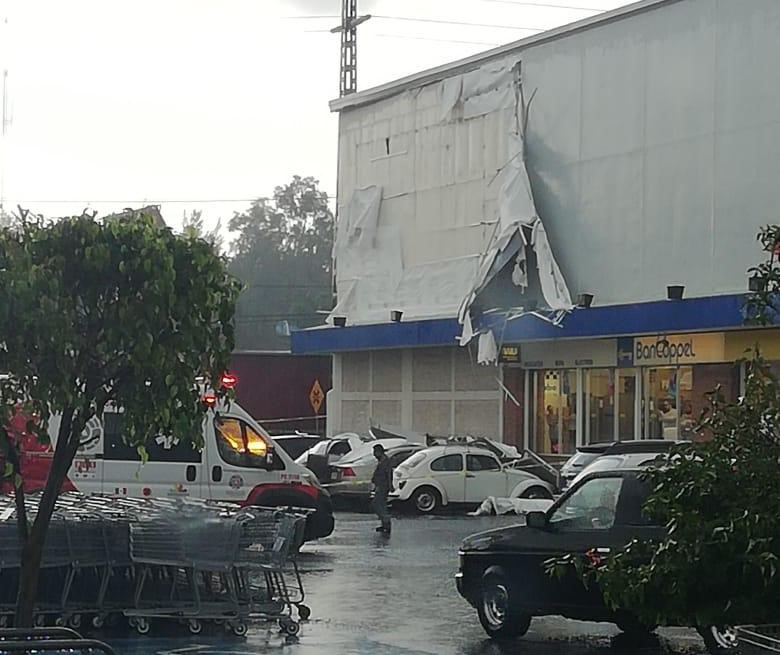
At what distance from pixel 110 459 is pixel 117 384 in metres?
11.1

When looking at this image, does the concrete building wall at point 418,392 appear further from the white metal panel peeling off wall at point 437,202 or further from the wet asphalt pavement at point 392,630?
the wet asphalt pavement at point 392,630

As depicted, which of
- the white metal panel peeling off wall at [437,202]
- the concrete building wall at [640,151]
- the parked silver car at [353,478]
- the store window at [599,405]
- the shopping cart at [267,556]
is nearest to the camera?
the shopping cart at [267,556]

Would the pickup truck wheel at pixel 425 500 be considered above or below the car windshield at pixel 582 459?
below

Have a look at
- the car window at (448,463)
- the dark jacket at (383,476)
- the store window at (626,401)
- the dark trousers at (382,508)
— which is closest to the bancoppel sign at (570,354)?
the store window at (626,401)

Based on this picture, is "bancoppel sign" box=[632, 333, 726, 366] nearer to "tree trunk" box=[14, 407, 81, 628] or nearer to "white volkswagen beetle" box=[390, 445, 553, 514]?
"white volkswagen beetle" box=[390, 445, 553, 514]

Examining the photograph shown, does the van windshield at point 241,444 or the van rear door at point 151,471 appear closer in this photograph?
the van rear door at point 151,471

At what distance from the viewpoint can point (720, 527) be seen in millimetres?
7188

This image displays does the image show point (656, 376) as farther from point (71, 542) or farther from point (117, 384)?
point (117, 384)

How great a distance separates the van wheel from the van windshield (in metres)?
11.5

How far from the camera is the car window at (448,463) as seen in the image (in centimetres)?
3256

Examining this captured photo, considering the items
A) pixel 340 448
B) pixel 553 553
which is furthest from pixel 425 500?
pixel 553 553

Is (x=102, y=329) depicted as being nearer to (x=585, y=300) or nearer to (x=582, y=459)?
(x=582, y=459)

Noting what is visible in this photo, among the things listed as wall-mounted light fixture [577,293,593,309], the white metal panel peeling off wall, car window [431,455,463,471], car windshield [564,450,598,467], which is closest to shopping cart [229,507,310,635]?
car windshield [564,450,598,467]

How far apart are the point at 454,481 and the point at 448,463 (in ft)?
1.39
